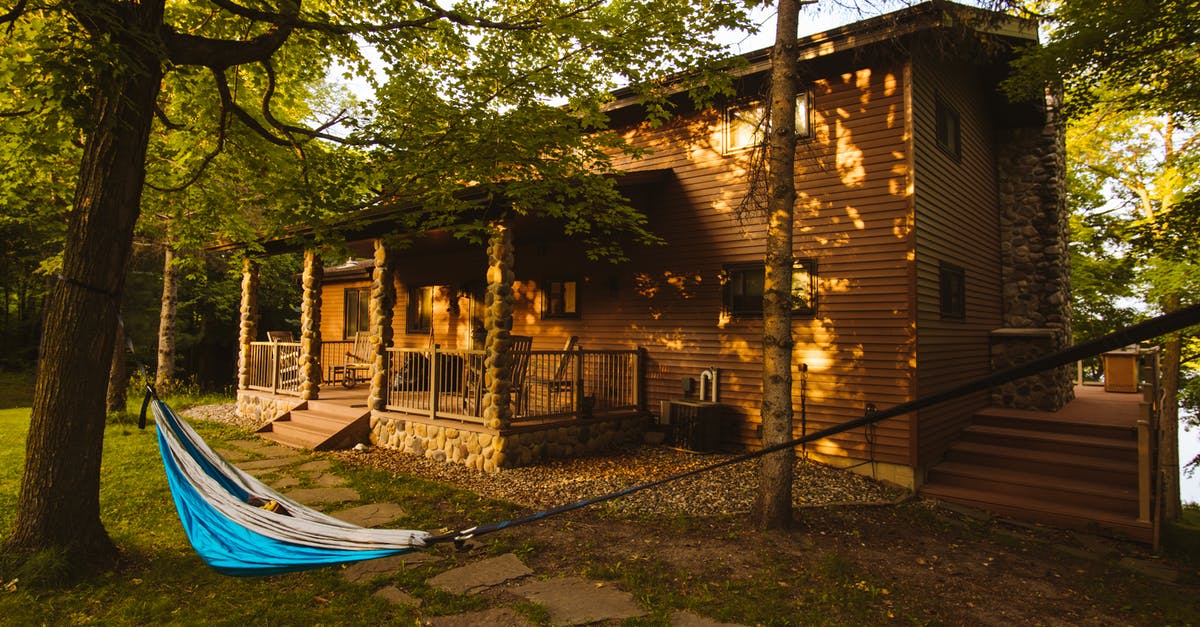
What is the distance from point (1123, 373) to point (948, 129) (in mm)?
8450

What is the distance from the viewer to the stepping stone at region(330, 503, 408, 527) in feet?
18.4

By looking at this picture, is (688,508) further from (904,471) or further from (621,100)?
(621,100)

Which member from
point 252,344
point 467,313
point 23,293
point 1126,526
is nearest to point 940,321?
point 1126,526

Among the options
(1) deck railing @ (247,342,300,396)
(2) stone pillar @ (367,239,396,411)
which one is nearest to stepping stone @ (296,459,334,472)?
(2) stone pillar @ (367,239,396,411)

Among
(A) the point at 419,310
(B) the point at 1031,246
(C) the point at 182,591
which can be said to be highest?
(B) the point at 1031,246

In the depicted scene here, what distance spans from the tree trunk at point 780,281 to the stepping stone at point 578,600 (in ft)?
6.32

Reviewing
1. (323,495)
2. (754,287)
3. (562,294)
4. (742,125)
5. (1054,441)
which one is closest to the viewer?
(323,495)

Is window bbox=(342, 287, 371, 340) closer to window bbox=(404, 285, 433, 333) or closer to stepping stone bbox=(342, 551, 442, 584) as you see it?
window bbox=(404, 285, 433, 333)

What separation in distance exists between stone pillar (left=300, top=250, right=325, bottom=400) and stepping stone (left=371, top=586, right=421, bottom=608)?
7.34 m

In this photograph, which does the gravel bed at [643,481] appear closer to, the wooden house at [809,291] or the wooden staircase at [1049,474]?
the wooden house at [809,291]

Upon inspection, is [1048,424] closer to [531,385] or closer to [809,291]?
[809,291]

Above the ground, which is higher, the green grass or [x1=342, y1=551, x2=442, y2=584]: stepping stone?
the green grass

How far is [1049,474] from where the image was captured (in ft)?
23.4

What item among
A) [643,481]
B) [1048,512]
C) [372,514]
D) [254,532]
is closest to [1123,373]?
[1048,512]
